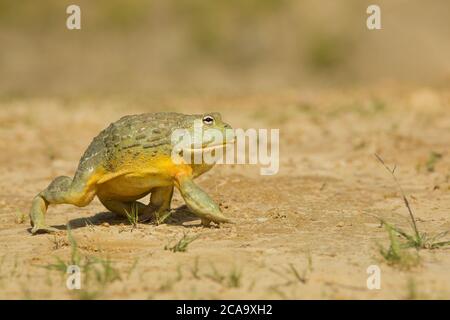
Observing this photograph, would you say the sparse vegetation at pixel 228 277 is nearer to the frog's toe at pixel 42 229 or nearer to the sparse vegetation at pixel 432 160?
the frog's toe at pixel 42 229

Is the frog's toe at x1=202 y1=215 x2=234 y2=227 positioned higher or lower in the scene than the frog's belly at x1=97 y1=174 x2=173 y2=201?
lower

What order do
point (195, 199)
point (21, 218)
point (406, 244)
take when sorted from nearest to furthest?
point (406, 244), point (195, 199), point (21, 218)

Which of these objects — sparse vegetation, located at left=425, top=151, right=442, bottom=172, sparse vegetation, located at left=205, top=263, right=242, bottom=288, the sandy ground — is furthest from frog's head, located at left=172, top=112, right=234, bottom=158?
sparse vegetation, located at left=425, top=151, right=442, bottom=172

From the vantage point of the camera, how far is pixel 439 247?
530 cm

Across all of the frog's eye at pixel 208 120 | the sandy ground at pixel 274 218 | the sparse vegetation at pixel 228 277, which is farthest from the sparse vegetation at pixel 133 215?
the sparse vegetation at pixel 228 277

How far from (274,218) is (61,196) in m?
1.75

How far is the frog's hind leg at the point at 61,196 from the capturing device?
595cm

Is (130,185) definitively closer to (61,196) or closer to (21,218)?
(61,196)

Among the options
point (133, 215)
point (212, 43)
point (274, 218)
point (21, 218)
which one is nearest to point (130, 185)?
point (133, 215)

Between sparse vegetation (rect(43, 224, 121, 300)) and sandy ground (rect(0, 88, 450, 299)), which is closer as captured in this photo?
sparse vegetation (rect(43, 224, 121, 300))

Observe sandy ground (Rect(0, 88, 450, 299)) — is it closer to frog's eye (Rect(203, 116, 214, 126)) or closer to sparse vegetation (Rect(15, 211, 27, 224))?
sparse vegetation (Rect(15, 211, 27, 224))

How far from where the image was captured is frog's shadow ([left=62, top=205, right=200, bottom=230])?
20.9 feet

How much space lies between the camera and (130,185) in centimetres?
597

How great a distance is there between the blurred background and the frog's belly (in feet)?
49.8
